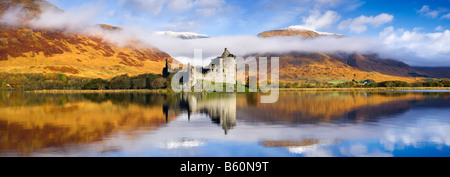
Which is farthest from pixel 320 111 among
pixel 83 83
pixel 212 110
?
pixel 83 83

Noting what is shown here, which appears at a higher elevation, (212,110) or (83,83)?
(83,83)

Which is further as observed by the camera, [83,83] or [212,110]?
[83,83]

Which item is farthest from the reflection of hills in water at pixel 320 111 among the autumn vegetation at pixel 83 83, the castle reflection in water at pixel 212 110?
the autumn vegetation at pixel 83 83

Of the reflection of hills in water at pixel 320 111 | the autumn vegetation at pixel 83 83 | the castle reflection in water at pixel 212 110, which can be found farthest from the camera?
the autumn vegetation at pixel 83 83

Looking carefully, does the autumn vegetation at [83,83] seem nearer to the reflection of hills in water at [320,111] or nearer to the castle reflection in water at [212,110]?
the castle reflection in water at [212,110]

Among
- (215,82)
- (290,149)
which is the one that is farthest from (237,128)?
(215,82)

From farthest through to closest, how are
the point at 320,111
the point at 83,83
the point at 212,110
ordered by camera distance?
the point at 83,83
the point at 212,110
the point at 320,111

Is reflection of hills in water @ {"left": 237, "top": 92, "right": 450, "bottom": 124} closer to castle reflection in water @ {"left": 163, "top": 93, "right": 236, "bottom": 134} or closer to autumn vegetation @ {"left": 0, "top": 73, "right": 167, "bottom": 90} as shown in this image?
castle reflection in water @ {"left": 163, "top": 93, "right": 236, "bottom": 134}

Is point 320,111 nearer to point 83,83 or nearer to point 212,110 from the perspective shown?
point 212,110

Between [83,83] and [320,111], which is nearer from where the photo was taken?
[320,111]

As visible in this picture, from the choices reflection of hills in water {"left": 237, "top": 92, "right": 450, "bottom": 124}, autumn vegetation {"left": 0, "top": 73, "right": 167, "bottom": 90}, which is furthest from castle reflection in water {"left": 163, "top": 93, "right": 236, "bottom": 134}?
autumn vegetation {"left": 0, "top": 73, "right": 167, "bottom": 90}

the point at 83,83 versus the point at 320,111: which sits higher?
the point at 83,83

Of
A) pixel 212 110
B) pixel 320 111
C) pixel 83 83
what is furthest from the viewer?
pixel 83 83
